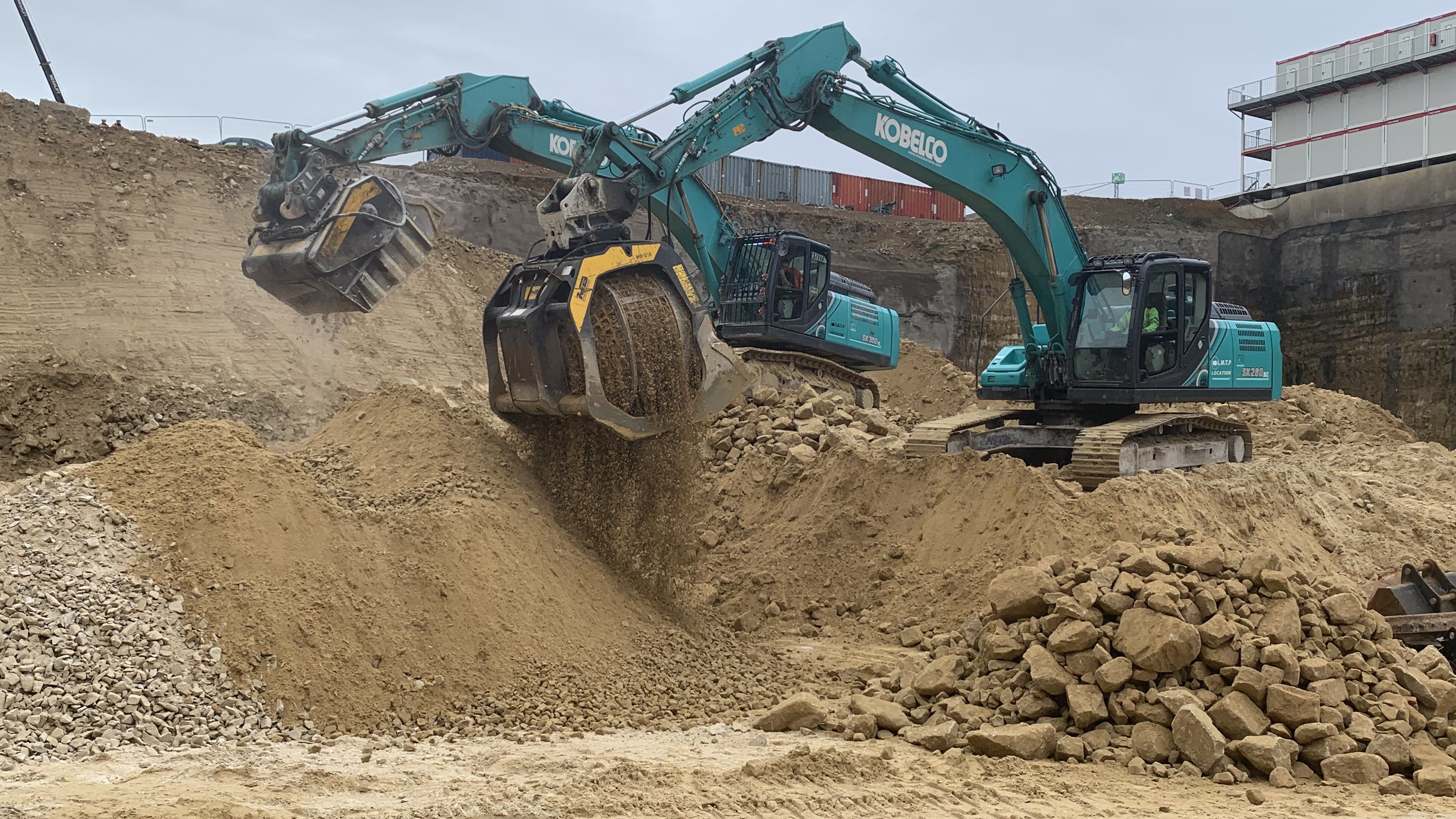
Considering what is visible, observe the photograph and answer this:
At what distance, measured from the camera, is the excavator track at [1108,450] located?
9016 millimetres

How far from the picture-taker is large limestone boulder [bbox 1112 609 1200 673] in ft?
18.5

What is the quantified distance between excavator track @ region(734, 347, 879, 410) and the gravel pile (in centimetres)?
751

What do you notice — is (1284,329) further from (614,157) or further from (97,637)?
(97,637)

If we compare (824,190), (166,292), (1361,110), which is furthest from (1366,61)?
(166,292)

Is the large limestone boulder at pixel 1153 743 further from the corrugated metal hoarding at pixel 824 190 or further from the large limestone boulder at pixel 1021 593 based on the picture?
the corrugated metal hoarding at pixel 824 190

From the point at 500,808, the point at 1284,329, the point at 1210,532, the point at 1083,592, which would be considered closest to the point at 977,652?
the point at 1083,592

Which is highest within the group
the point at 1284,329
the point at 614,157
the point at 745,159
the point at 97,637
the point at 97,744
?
the point at 745,159

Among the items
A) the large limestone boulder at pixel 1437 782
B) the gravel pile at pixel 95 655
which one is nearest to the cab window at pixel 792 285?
the gravel pile at pixel 95 655

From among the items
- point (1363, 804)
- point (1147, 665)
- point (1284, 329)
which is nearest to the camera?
point (1363, 804)

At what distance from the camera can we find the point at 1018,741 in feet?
18.3

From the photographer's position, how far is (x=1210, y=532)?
9516mm

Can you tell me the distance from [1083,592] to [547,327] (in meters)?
3.32

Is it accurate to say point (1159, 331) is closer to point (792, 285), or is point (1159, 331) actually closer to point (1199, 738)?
point (792, 285)

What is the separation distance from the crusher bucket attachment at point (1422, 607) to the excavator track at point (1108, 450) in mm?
1931
